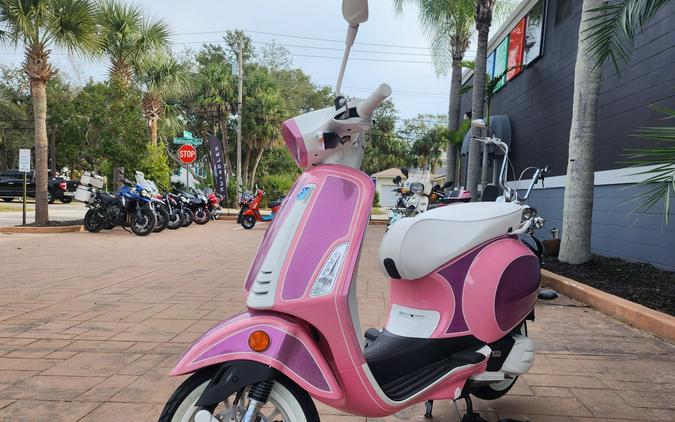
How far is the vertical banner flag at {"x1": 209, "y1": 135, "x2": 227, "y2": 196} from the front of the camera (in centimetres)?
2067

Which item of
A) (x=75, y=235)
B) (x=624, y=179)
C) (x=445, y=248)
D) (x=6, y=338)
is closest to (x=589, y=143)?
(x=624, y=179)

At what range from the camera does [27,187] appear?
2256 centimetres

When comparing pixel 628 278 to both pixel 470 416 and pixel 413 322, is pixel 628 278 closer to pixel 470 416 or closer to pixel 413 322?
pixel 470 416

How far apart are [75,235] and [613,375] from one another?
10.9m

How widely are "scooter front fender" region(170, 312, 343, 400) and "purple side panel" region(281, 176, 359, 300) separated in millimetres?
127

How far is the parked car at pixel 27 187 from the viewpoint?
2288 cm

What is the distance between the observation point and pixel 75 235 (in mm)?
10773

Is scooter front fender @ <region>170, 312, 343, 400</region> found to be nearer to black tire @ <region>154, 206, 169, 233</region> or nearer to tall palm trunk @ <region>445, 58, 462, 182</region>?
black tire @ <region>154, 206, 169, 233</region>

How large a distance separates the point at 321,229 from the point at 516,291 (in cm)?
108

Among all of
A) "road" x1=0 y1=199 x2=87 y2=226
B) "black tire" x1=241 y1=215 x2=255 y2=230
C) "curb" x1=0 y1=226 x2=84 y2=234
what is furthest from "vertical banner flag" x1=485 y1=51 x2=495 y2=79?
"road" x1=0 y1=199 x2=87 y2=226

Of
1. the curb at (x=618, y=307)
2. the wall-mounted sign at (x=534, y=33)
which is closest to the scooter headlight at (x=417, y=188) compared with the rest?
the curb at (x=618, y=307)

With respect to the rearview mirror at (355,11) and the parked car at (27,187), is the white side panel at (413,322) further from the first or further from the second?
the parked car at (27,187)

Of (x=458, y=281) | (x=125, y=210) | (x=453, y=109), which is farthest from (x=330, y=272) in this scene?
(x=453, y=109)

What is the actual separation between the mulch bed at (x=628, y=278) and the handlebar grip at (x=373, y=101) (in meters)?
3.89
